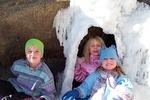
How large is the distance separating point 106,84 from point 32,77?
93 cm

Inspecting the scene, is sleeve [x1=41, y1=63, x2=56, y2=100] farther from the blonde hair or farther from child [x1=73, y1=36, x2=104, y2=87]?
Answer: the blonde hair

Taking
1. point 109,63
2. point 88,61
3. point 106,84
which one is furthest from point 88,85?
point 88,61

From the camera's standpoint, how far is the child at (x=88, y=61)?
26.6 ft

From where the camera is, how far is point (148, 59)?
778 cm

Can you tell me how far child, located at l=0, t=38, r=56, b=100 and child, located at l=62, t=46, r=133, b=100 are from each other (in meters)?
0.33

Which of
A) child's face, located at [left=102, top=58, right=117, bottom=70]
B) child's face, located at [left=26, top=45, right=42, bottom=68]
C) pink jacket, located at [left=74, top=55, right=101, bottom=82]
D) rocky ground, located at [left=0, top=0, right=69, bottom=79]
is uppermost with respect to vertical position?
rocky ground, located at [left=0, top=0, right=69, bottom=79]

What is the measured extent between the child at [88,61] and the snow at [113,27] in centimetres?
11

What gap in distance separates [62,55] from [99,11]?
97cm

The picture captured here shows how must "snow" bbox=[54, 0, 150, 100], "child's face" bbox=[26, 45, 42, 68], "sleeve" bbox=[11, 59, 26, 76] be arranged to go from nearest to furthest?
"child's face" bbox=[26, 45, 42, 68] < "sleeve" bbox=[11, 59, 26, 76] < "snow" bbox=[54, 0, 150, 100]

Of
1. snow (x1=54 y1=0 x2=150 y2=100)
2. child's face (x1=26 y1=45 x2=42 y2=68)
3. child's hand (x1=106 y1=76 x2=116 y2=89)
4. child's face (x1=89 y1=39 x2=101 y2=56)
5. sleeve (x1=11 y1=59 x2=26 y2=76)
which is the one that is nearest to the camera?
child's hand (x1=106 y1=76 x2=116 y2=89)

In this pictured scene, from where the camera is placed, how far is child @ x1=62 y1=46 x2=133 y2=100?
24.2ft

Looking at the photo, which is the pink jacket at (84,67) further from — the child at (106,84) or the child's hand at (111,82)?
the child's hand at (111,82)

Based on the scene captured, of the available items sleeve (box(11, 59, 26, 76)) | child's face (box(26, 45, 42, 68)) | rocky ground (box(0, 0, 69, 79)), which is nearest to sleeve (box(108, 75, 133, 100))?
child's face (box(26, 45, 42, 68))

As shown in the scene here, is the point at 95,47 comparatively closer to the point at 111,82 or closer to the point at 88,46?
the point at 88,46
